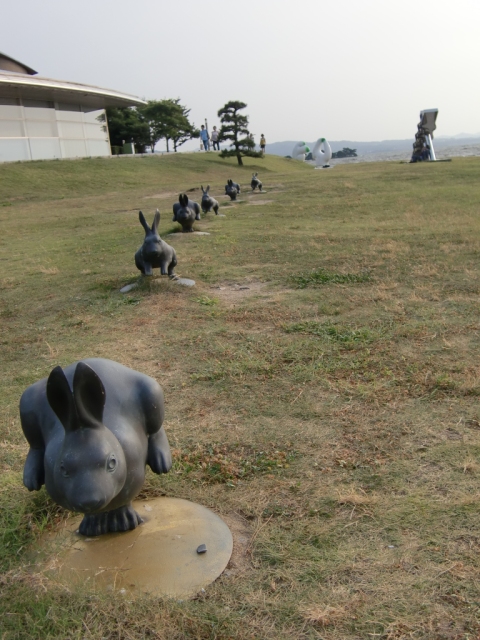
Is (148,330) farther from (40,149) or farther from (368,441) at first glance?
(40,149)

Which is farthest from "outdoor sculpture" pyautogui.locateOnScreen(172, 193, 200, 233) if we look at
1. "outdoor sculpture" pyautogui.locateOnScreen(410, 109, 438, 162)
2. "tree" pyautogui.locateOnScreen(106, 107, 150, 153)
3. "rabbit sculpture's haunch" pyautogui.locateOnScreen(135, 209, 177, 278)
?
"tree" pyautogui.locateOnScreen(106, 107, 150, 153)

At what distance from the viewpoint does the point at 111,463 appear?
2031mm

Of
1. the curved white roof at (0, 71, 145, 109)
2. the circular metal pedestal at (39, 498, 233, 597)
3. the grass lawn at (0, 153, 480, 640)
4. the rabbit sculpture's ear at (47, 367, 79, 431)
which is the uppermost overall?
the curved white roof at (0, 71, 145, 109)

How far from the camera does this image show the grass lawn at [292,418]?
6.75 feet

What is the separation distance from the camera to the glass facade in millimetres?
24906

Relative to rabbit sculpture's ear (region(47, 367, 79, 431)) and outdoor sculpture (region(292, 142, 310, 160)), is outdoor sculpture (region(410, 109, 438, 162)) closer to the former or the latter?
outdoor sculpture (region(292, 142, 310, 160))

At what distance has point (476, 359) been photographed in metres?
4.22

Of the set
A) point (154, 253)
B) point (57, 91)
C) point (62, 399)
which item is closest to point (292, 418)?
point (62, 399)

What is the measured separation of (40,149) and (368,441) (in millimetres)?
26120

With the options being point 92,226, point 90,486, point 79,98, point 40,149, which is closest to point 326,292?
point 90,486

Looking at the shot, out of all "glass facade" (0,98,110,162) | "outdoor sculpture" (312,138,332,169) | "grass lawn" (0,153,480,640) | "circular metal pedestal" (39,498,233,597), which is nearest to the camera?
"grass lawn" (0,153,480,640)

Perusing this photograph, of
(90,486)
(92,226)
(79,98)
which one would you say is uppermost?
(79,98)

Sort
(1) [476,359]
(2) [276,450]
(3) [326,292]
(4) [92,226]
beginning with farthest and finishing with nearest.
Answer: (4) [92,226], (3) [326,292], (1) [476,359], (2) [276,450]

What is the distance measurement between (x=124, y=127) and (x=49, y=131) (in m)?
10.7
